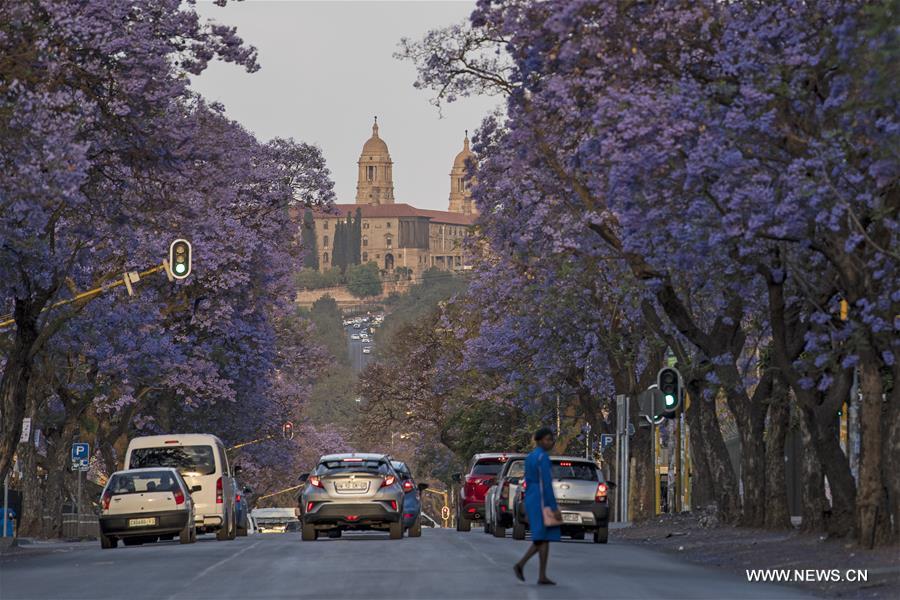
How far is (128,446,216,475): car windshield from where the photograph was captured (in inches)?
1421

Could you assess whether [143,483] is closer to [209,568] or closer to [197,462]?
[197,462]

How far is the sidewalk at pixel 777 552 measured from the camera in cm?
2072

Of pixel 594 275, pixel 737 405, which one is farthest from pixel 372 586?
pixel 594 275

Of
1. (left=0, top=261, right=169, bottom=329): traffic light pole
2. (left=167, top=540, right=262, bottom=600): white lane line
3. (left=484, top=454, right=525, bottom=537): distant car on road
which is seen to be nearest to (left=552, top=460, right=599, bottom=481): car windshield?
(left=484, top=454, right=525, bottom=537): distant car on road

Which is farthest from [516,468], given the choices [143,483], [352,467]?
[143,483]

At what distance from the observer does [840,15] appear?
23.2m

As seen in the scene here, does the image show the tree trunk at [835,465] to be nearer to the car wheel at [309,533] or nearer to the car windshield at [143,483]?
the car wheel at [309,533]

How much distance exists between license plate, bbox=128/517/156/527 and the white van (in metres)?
2.71

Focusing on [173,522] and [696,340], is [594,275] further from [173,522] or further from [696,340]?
[173,522]

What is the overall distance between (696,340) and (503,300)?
1794cm

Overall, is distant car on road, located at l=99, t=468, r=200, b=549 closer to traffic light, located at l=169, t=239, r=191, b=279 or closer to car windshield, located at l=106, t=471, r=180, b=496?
car windshield, located at l=106, t=471, r=180, b=496

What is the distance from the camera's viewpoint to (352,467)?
32.1m

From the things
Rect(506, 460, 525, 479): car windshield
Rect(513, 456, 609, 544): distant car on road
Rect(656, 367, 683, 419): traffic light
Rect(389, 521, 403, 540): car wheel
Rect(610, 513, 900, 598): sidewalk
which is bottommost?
Rect(610, 513, 900, 598): sidewalk

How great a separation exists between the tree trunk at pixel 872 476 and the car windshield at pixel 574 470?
26.2 feet
